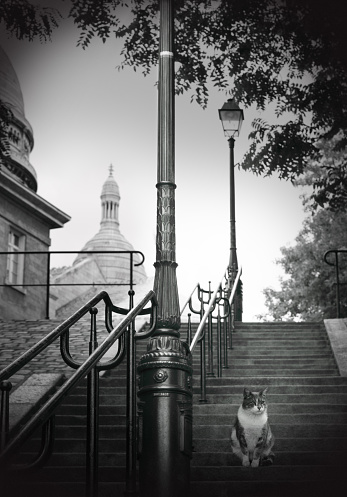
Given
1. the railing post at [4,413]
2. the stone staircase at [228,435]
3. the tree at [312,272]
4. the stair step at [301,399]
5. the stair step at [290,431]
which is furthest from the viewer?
the tree at [312,272]

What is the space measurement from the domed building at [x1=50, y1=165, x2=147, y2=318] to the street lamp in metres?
1.78

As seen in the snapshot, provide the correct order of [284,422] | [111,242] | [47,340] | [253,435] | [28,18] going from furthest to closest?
[111,242]
[28,18]
[284,422]
[253,435]
[47,340]

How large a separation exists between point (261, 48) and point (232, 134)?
2.06m

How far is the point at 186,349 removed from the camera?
6.00 metres

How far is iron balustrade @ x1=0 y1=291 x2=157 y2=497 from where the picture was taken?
4137mm

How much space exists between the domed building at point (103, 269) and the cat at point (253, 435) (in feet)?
19.0

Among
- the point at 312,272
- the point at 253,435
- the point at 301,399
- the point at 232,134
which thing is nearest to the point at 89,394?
the point at 253,435

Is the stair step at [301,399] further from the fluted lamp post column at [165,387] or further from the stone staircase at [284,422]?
the fluted lamp post column at [165,387]

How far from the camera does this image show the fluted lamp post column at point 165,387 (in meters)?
5.47

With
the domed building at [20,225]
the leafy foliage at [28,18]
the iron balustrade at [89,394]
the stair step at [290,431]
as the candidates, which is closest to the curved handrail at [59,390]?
the iron balustrade at [89,394]

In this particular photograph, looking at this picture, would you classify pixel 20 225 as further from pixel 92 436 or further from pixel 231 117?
pixel 92 436

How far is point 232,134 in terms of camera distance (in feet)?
47.8

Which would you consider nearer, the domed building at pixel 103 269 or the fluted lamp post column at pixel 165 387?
the fluted lamp post column at pixel 165 387

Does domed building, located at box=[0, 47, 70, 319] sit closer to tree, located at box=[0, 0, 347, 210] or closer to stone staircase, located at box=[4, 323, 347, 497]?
tree, located at box=[0, 0, 347, 210]
